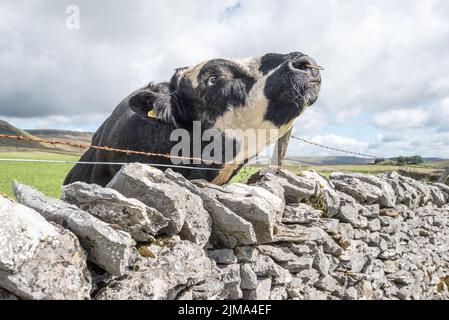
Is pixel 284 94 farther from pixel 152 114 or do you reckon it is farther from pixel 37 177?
pixel 37 177

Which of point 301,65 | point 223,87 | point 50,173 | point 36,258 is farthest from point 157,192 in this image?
point 50,173

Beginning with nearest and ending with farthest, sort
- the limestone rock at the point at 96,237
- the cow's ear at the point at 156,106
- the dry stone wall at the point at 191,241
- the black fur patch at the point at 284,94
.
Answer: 1. the dry stone wall at the point at 191,241
2. the limestone rock at the point at 96,237
3. the black fur patch at the point at 284,94
4. the cow's ear at the point at 156,106

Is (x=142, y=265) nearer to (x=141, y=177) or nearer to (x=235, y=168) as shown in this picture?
(x=141, y=177)

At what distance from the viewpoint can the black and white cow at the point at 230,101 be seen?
13.0 feet

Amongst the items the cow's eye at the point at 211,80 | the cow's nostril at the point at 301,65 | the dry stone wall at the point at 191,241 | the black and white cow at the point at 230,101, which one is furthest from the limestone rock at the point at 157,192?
the cow's nostril at the point at 301,65

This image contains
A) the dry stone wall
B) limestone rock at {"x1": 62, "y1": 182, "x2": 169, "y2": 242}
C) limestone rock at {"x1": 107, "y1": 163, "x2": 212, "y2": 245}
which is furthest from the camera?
limestone rock at {"x1": 107, "y1": 163, "x2": 212, "y2": 245}

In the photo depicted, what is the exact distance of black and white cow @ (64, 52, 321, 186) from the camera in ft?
13.0

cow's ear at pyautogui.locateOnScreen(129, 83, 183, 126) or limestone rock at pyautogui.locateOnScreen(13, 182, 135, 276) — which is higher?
cow's ear at pyautogui.locateOnScreen(129, 83, 183, 126)

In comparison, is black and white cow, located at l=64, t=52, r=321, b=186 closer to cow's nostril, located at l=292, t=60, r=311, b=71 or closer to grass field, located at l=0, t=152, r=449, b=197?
cow's nostril, located at l=292, t=60, r=311, b=71

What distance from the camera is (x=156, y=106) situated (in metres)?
4.01

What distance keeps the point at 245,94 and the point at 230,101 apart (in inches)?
6.7

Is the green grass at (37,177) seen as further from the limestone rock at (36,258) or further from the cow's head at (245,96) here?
the limestone rock at (36,258)

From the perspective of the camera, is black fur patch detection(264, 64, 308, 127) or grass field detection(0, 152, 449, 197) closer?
black fur patch detection(264, 64, 308, 127)

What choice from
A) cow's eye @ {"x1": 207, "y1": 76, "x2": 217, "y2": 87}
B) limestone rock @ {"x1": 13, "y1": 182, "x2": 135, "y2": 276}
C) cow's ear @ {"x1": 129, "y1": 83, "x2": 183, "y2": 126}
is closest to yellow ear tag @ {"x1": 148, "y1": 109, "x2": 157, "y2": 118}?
cow's ear @ {"x1": 129, "y1": 83, "x2": 183, "y2": 126}
